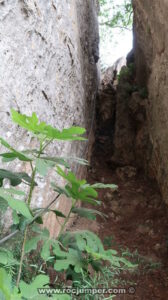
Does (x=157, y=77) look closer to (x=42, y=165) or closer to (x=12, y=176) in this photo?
(x=12, y=176)

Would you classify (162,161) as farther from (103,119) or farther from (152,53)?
(103,119)

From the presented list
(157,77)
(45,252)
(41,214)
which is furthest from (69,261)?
(157,77)

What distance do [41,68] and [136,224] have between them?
Result: 3114mm

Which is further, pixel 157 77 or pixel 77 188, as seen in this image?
pixel 157 77

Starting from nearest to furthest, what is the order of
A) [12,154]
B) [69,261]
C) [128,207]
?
[12,154]
[69,261]
[128,207]

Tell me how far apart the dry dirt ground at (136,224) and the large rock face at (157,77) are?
1.31ft

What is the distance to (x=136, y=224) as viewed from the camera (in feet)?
17.0

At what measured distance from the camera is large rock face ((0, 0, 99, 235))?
281 cm

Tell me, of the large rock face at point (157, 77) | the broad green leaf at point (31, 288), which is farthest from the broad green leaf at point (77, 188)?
the large rock face at point (157, 77)

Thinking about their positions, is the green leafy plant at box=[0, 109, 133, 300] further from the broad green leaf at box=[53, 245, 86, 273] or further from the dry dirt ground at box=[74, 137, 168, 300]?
the dry dirt ground at box=[74, 137, 168, 300]

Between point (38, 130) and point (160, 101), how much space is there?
403 centimetres

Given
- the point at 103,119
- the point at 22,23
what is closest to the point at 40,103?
the point at 22,23

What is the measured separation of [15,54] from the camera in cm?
293

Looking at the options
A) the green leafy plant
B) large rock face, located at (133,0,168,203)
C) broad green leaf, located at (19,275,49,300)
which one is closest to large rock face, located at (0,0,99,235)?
the green leafy plant
